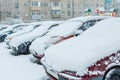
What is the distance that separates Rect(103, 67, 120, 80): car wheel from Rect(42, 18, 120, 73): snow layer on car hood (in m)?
0.29

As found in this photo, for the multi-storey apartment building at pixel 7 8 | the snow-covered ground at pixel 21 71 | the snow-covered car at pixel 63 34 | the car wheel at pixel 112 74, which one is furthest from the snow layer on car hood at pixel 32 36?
the multi-storey apartment building at pixel 7 8

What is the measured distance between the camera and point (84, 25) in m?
9.09

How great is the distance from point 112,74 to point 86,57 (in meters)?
0.51

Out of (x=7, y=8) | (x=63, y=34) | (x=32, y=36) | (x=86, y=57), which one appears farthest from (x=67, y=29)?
(x=7, y=8)

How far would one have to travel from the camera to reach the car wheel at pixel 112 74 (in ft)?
16.0

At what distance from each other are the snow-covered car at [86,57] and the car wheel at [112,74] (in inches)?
0.9

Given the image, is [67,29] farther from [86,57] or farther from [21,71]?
[86,57]

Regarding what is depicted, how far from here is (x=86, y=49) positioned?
539 cm

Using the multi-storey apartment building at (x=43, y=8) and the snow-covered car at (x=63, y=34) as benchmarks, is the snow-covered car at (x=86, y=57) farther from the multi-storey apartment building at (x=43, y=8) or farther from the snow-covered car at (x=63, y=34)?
the multi-storey apartment building at (x=43, y=8)

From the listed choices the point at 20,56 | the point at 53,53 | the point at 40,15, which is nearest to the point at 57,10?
the point at 40,15

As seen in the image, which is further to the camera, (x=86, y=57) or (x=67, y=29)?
(x=67, y=29)

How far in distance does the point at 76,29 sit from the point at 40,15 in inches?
2201

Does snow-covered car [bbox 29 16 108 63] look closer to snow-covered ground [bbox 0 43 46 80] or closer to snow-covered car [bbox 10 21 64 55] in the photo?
snow-covered ground [bbox 0 43 46 80]

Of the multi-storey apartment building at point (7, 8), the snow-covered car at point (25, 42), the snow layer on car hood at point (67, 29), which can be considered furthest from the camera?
the multi-storey apartment building at point (7, 8)
